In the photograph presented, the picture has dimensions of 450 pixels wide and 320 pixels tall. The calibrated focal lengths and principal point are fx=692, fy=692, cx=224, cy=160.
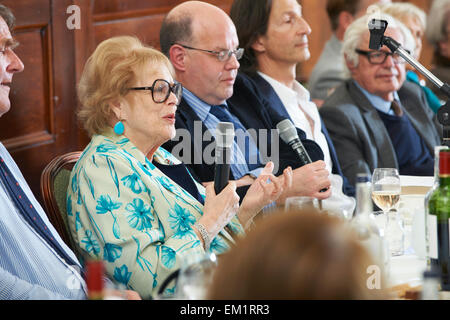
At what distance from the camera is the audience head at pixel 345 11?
16.1 feet

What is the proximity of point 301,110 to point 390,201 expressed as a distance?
130 centimetres

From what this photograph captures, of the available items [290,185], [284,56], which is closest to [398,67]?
[284,56]

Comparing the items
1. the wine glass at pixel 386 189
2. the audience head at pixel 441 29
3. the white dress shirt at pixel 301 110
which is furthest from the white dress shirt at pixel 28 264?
the audience head at pixel 441 29

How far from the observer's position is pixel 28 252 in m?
1.88

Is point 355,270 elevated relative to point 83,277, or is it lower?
elevated

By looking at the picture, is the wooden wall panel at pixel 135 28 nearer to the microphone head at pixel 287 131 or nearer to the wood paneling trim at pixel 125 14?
the wood paneling trim at pixel 125 14

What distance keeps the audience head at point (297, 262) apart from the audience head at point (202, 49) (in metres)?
1.97

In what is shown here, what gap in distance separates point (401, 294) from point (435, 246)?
6.5 inches

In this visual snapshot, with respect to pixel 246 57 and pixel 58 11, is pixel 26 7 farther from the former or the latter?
pixel 246 57

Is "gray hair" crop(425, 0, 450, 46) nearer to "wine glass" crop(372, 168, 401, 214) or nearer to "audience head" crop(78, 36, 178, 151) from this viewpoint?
"wine glass" crop(372, 168, 401, 214)

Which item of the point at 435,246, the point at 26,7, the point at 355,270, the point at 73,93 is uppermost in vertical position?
the point at 26,7

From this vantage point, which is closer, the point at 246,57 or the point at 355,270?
the point at 355,270

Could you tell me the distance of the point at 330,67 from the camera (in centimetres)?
469

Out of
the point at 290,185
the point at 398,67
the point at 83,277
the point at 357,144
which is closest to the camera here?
the point at 83,277
